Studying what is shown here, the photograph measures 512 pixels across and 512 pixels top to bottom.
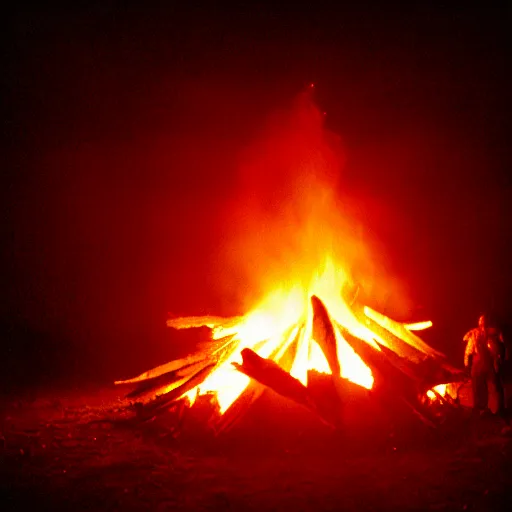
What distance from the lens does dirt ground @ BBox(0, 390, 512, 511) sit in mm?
5770

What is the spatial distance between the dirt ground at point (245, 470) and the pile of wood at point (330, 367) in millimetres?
335

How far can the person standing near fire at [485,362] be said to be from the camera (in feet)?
28.4

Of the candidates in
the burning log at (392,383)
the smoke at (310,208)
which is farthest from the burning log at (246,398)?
the smoke at (310,208)

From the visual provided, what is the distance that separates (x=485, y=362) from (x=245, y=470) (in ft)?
13.6

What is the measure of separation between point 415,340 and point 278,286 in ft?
8.00

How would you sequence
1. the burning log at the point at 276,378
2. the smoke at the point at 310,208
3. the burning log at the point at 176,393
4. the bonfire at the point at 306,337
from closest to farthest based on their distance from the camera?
1. the burning log at the point at 276,378
2. the bonfire at the point at 306,337
3. the burning log at the point at 176,393
4. the smoke at the point at 310,208

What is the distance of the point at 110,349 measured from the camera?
56.3ft

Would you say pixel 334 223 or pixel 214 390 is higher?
pixel 334 223

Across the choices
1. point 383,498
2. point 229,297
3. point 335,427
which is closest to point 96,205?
point 229,297

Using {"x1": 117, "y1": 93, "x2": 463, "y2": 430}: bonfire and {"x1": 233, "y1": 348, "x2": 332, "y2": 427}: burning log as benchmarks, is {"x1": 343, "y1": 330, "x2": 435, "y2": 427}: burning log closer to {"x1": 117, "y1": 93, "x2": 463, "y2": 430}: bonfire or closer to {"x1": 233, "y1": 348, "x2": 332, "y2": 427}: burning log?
{"x1": 117, "y1": 93, "x2": 463, "y2": 430}: bonfire

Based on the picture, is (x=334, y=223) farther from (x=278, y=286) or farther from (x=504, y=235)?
(x=504, y=235)

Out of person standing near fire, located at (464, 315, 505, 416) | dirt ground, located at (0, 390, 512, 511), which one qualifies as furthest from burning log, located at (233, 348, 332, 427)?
person standing near fire, located at (464, 315, 505, 416)

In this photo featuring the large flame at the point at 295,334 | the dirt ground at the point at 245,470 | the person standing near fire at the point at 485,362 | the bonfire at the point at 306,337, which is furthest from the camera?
the person standing near fire at the point at 485,362

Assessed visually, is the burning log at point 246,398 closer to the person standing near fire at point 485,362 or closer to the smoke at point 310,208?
the smoke at point 310,208
